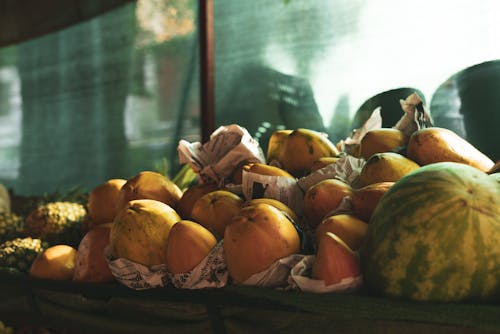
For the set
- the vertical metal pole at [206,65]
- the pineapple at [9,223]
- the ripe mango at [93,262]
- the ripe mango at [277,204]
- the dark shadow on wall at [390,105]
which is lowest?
the pineapple at [9,223]

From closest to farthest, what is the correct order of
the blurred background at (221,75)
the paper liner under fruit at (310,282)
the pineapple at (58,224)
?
1. the paper liner under fruit at (310,282)
2. the pineapple at (58,224)
3. the blurred background at (221,75)

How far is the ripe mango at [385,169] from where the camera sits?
1177 mm

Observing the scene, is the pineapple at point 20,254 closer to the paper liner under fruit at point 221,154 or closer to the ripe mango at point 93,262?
the ripe mango at point 93,262

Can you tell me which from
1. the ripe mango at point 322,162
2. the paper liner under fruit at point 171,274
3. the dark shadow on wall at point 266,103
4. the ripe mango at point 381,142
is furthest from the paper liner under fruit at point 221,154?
the dark shadow on wall at point 266,103

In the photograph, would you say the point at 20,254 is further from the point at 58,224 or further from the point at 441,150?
the point at 441,150

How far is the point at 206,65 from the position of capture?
3.02 meters

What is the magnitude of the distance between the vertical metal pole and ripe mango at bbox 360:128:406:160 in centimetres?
165

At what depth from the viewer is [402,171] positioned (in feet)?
3.92

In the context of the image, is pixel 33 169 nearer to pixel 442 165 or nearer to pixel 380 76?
pixel 380 76

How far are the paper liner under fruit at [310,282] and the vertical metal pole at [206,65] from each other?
2.08 metres

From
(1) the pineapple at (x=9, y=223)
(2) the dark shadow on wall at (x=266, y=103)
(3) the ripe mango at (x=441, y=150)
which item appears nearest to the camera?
(3) the ripe mango at (x=441, y=150)

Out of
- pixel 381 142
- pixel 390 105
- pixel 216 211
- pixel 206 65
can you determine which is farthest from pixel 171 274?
pixel 206 65

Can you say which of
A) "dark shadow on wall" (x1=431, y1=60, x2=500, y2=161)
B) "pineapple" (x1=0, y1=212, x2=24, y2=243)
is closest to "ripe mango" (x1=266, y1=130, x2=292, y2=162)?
"dark shadow on wall" (x1=431, y1=60, x2=500, y2=161)

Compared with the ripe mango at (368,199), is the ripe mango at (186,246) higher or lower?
lower
